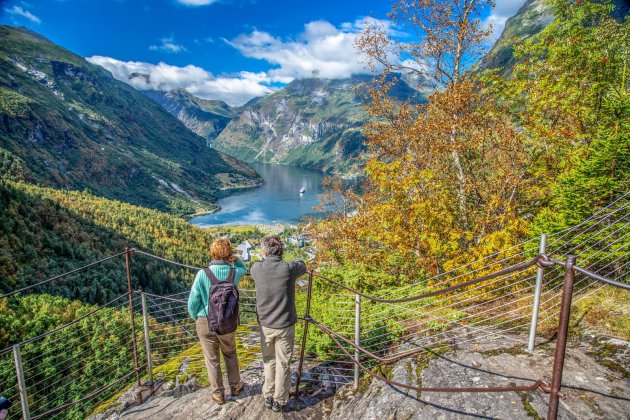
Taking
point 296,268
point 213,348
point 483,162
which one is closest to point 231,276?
point 296,268

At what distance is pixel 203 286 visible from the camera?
4824 mm

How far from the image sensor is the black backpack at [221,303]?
466cm

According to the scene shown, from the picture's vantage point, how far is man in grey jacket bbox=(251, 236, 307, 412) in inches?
181

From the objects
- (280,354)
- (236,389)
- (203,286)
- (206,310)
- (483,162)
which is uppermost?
(483,162)

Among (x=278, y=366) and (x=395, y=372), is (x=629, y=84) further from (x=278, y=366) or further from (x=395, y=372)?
(x=278, y=366)

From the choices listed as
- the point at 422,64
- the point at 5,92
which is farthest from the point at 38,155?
the point at 422,64

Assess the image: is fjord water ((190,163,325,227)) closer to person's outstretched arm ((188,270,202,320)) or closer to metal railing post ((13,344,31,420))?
person's outstretched arm ((188,270,202,320))

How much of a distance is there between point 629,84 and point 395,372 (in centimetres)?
1351

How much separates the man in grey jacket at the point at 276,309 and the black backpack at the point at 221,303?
0.31m

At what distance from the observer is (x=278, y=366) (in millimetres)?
4785

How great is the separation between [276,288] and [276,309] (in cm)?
28

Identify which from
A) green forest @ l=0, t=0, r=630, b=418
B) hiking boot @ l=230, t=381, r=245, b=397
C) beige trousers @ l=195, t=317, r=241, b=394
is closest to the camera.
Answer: beige trousers @ l=195, t=317, r=241, b=394

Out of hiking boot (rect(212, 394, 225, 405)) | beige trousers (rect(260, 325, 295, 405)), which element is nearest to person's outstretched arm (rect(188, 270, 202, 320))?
beige trousers (rect(260, 325, 295, 405))

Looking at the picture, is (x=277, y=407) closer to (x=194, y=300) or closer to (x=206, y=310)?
(x=206, y=310)
